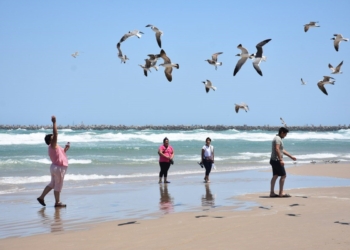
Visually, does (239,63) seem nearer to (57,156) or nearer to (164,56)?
(164,56)

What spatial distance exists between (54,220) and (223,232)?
2915 mm

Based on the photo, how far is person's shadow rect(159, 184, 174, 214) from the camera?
948cm

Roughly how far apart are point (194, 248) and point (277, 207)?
3.46 m

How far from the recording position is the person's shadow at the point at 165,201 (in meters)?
9.48

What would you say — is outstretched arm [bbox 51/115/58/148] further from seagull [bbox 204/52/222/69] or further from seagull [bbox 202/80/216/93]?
seagull [bbox 204/52/222/69]

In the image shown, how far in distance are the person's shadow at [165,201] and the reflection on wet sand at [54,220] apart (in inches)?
69.5

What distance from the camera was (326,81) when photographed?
14.1 meters

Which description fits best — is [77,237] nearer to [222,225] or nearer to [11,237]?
[11,237]

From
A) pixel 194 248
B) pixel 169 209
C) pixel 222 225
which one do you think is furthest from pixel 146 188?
pixel 194 248

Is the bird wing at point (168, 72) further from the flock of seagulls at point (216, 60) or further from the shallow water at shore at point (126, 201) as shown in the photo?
the shallow water at shore at point (126, 201)

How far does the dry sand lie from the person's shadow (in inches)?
30.7

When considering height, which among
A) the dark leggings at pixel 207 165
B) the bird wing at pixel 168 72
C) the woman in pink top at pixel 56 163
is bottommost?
the dark leggings at pixel 207 165

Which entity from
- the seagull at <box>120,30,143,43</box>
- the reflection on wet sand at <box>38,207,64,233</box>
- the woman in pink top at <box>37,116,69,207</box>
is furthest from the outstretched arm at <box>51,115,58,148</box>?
the seagull at <box>120,30,143,43</box>

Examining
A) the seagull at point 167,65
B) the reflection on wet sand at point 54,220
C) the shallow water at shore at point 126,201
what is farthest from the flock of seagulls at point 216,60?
the reflection on wet sand at point 54,220
